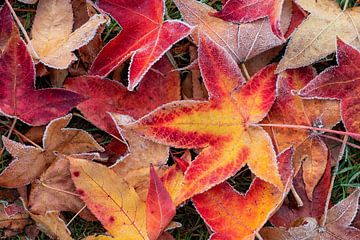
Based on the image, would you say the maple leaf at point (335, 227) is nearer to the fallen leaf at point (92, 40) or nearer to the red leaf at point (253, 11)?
the red leaf at point (253, 11)

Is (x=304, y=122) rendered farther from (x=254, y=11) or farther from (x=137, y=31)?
(x=137, y=31)

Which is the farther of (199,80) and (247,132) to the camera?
(199,80)

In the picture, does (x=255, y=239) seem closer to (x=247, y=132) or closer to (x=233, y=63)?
(x=247, y=132)

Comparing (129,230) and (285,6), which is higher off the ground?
(285,6)

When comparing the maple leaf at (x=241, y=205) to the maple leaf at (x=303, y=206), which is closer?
the maple leaf at (x=241, y=205)

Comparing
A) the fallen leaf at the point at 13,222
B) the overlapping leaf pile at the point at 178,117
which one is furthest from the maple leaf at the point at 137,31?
the fallen leaf at the point at 13,222

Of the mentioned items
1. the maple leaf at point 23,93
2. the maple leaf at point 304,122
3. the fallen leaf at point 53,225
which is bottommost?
the fallen leaf at point 53,225

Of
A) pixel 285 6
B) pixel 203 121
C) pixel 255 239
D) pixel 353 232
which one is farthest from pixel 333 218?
pixel 285 6
